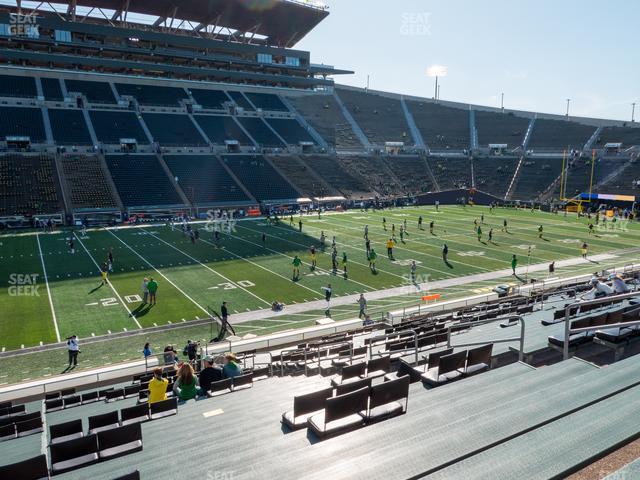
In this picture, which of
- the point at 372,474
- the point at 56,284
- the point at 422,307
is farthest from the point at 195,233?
the point at 372,474

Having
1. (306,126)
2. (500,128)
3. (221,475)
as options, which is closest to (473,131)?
(500,128)

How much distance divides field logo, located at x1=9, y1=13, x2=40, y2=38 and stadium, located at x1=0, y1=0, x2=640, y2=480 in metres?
0.31

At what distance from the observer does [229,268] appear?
27.2m

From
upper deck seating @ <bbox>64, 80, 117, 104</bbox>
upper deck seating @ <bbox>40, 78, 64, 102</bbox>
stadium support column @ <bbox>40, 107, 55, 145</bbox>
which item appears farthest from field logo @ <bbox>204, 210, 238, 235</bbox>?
upper deck seating @ <bbox>40, 78, 64, 102</bbox>

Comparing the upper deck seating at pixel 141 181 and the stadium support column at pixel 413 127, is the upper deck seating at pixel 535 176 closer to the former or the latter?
the stadium support column at pixel 413 127

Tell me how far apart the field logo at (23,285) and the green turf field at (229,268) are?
5 centimetres

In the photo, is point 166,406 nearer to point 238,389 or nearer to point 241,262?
point 238,389

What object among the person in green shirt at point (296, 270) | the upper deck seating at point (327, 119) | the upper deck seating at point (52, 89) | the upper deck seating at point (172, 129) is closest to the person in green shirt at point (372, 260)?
the person in green shirt at point (296, 270)

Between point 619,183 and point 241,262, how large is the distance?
168 feet

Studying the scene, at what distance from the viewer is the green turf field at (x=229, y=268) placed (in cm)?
1953

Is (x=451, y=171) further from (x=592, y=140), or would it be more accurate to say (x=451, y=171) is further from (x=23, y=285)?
(x=23, y=285)

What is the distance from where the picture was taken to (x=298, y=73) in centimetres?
8056

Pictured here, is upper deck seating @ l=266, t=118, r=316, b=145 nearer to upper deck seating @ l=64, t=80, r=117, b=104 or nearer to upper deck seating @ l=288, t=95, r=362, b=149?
upper deck seating @ l=288, t=95, r=362, b=149

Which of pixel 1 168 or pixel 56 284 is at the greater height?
pixel 1 168
